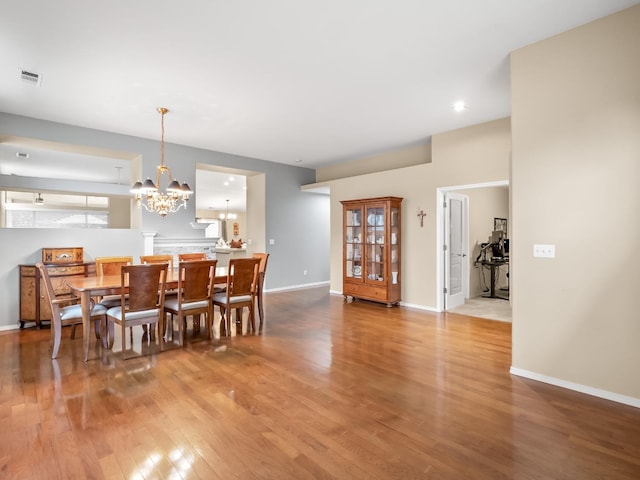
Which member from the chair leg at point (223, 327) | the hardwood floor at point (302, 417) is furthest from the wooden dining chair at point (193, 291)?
the hardwood floor at point (302, 417)

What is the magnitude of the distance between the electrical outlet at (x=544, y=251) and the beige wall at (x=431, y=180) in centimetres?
216

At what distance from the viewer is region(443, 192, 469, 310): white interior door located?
563 cm

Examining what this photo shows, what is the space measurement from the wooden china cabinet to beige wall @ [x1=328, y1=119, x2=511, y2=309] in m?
0.20

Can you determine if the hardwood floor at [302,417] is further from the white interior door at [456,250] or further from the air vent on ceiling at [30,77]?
the air vent on ceiling at [30,77]

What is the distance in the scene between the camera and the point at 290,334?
423 cm

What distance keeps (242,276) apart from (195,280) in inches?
24.6

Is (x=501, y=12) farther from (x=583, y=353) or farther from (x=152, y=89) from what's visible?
(x=152, y=89)

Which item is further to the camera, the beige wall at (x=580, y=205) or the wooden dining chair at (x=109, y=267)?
the wooden dining chair at (x=109, y=267)

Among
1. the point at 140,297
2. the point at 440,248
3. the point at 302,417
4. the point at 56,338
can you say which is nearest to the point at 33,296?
the point at 56,338

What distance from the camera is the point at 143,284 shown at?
3.49 meters

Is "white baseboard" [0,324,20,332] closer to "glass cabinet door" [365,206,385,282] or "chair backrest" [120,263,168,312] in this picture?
"chair backrest" [120,263,168,312]

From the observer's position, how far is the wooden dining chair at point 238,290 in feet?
13.9

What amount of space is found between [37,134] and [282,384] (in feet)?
15.9

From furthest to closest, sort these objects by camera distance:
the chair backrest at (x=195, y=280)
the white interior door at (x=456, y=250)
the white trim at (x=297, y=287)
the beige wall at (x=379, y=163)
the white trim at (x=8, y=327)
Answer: the white trim at (x=297, y=287) → the beige wall at (x=379, y=163) → the white interior door at (x=456, y=250) → the white trim at (x=8, y=327) → the chair backrest at (x=195, y=280)
